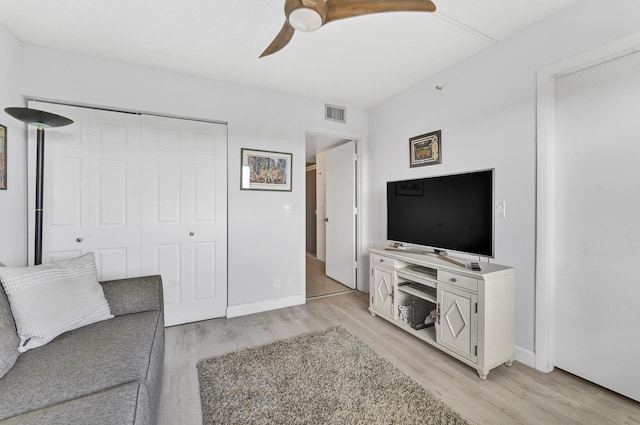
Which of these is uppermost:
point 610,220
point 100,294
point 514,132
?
point 514,132

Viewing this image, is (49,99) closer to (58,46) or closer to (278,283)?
(58,46)

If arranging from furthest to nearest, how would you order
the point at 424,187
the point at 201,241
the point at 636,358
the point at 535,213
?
the point at 201,241 → the point at 424,187 → the point at 535,213 → the point at 636,358

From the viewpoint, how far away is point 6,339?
1199mm

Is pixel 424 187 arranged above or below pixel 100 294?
above

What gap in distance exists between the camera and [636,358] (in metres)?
1.57

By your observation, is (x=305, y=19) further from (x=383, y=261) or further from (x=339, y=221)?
(x=339, y=221)

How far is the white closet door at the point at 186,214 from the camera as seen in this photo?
2.56 m

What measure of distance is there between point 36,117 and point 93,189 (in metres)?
0.71

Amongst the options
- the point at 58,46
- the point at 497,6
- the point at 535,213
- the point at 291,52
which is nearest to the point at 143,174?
the point at 58,46

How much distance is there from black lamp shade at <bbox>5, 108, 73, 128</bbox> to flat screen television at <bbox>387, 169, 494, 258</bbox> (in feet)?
9.37

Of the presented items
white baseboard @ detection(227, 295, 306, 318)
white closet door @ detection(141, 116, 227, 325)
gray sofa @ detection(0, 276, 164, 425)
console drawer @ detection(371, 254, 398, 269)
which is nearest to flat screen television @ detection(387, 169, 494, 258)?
console drawer @ detection(371, 254, 398, 269)

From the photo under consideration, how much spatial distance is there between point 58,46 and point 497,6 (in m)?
3.38

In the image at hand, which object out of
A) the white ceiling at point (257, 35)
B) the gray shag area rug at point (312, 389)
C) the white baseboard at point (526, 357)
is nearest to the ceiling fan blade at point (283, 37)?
the white ceiling at point (257, 35)

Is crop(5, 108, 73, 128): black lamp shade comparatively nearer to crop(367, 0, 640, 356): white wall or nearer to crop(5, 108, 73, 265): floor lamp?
crop(5, 108, 73, 265): floor lamp
